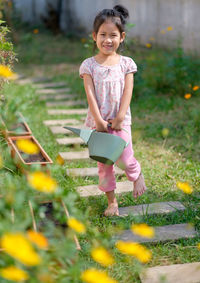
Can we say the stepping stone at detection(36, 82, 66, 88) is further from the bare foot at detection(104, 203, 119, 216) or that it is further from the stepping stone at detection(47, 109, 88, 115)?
the bare foot at detection(104, 203, 119, 216)

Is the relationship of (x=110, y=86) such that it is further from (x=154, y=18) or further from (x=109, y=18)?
(x=154, y=18)

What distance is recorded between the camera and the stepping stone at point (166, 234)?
2484mm

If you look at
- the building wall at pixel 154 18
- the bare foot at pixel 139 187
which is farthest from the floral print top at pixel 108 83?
the building wall at pixel 154 18

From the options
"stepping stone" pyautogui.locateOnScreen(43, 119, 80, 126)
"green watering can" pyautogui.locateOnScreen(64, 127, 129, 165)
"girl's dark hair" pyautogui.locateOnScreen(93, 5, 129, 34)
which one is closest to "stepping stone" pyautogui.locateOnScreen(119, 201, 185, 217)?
"green watering can" pyautogui.locateOnScreen(64, 127, 129, 165)

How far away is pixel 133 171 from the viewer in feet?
9.31

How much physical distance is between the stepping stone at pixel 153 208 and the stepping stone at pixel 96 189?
0.88 feet

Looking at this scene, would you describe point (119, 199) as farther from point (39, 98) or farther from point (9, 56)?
point (39, 98)

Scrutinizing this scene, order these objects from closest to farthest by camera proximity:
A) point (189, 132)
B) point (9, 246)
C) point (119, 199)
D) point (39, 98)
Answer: point (9, 246)
point (119, 199)
point (189, 132)
point (39, 98)

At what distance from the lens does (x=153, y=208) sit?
2.80 meters

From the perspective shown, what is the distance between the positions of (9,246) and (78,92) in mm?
4913

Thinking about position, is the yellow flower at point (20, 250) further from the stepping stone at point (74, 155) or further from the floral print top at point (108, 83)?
the stepping stone at point (74, 155)

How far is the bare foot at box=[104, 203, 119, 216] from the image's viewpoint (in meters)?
2.75

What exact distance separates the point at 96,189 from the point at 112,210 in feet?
1.38

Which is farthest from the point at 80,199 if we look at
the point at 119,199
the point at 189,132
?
the point at 189,132
